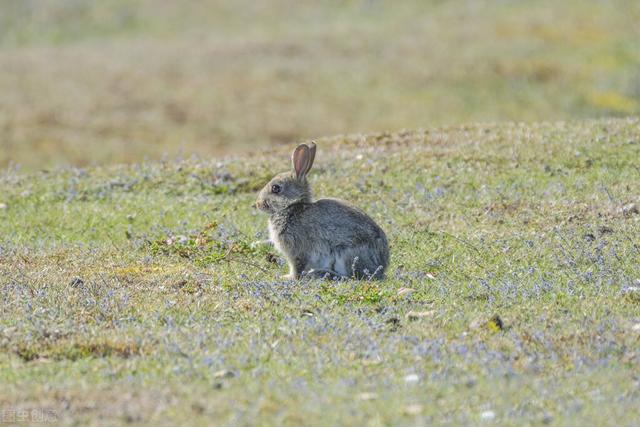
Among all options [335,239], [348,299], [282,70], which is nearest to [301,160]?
[335,239]

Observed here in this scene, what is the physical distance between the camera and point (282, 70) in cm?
5012

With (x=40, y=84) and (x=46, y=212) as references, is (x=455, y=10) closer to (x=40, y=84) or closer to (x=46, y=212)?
(x=40, y=84)

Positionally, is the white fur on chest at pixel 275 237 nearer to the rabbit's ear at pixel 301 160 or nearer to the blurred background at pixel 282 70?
the rabbit's ear at pixel 301 160

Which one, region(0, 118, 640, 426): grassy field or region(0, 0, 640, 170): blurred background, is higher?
region(0, 118, 640, 426): grassy field

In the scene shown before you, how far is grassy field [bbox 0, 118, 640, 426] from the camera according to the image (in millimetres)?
8914

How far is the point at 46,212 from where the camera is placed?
1925 centimetres

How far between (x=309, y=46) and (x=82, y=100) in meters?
13.5

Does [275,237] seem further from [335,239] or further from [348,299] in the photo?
[348,299]

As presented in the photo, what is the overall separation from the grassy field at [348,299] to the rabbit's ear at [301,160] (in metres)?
1.41

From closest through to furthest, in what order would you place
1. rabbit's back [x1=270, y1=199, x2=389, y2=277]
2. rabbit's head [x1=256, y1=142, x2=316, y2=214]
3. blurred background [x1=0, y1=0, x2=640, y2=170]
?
rabbit's back [x1=270, y1=199, x2=389, y2=277] → rabbit's head [x1=256, y1=142, x2=316, y2=214] → blurred background [x1=0, y1=0, x2=640, y2=170]

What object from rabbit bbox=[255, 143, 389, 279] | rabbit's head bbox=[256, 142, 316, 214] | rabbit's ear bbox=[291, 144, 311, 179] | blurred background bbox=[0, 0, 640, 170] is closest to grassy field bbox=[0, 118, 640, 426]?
rabbit bbox=[255, 143, 389, 279]

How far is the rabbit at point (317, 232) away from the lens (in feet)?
43.8

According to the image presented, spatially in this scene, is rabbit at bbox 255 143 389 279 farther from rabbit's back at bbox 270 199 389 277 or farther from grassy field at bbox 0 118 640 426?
grassy field at bbox 0 118 640 426

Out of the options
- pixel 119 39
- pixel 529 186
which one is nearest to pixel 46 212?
pixel 529 186
